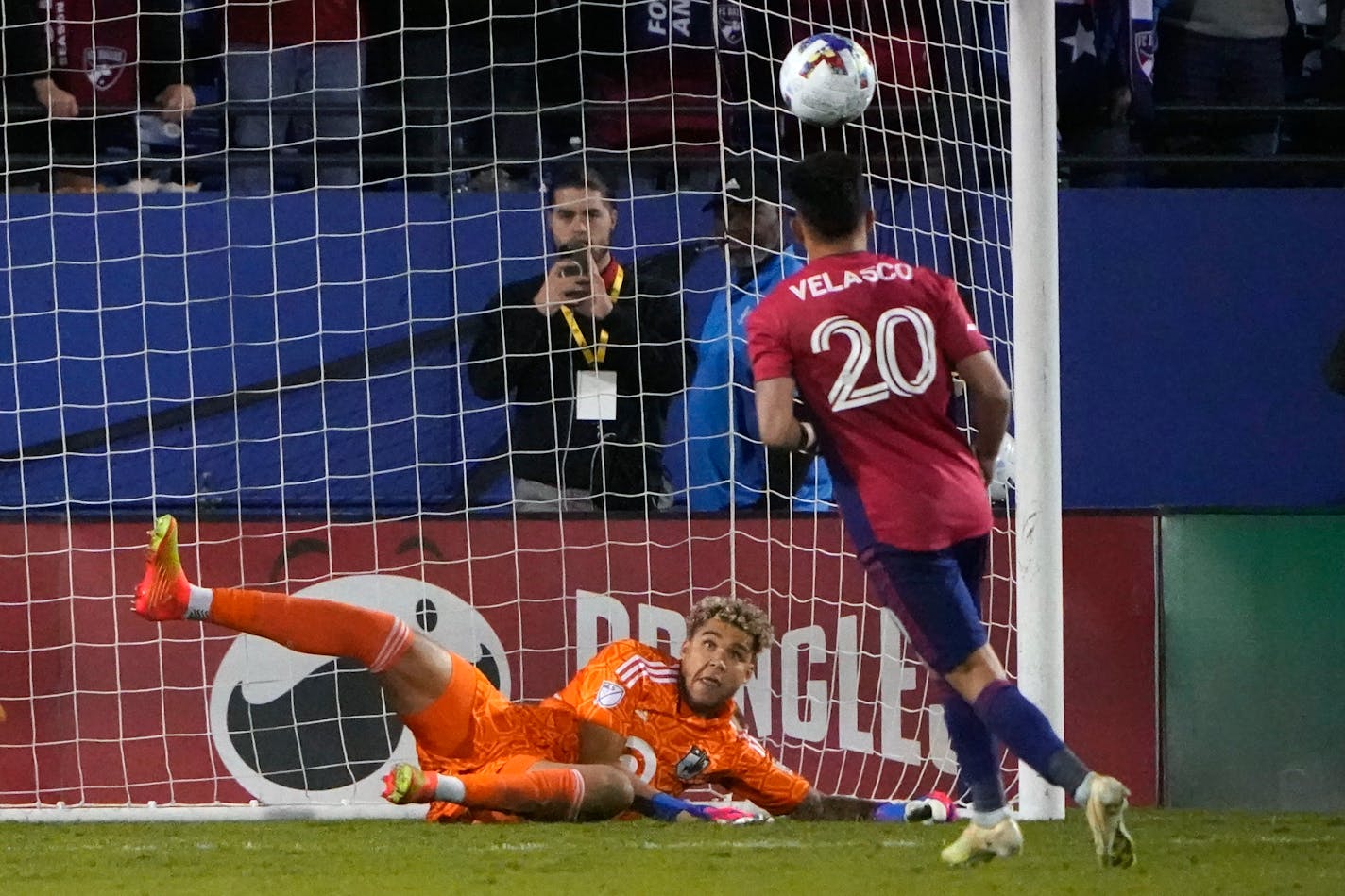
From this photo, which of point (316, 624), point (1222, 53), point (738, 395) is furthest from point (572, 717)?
point (1222, 53)

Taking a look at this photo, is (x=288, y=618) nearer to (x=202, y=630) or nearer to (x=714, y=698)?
(x=202, y=630)

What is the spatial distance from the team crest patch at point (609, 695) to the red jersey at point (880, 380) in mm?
2030

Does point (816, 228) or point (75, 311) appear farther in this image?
point (75, 311)

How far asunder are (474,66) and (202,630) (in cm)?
257

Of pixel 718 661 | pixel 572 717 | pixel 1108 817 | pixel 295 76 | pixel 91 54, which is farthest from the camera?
pixel 295 76

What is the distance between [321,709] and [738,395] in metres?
1.81

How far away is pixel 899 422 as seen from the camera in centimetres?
451

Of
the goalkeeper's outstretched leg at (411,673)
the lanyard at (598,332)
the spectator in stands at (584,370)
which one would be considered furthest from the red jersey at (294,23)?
the goalkeeper's outstretched leg at (411,673)

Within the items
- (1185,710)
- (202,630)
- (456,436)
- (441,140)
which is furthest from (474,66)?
(1185,710)

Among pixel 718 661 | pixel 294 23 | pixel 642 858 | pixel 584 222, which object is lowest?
pixel 642 858

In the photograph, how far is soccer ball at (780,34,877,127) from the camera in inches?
232

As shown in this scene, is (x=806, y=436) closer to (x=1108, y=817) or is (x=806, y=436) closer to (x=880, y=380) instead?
(x=880, y=380)

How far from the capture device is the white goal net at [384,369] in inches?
275

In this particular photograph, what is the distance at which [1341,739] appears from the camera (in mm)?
6977
